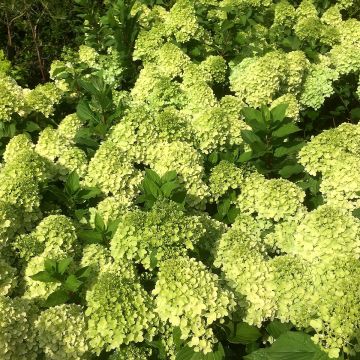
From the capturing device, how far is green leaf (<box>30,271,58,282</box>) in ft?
6.94

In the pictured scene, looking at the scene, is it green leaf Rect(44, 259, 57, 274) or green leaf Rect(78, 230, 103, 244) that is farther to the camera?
green leaf Rect(78, 230, 103, 244)

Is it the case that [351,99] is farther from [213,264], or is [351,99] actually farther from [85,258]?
[85,258]

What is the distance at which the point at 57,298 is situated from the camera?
83.2 inches

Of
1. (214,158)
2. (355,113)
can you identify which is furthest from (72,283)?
(355,113)

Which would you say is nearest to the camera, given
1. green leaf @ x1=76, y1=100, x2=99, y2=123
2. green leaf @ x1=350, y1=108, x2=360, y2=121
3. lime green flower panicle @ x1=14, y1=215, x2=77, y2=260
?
lime green flower panicle @ x1=14, y1=215, x2=77, y2=260

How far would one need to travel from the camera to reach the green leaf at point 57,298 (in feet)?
6.90

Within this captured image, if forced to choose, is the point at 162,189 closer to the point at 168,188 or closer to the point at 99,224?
the point at 168,188

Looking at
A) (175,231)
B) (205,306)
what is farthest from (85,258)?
(205,306)

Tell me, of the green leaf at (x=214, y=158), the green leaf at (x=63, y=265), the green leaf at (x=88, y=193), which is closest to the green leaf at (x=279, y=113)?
the green leaf at (x=214, y=158)

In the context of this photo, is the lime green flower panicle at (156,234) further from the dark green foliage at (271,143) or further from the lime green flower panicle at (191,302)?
the dark green foliage at (271,143)

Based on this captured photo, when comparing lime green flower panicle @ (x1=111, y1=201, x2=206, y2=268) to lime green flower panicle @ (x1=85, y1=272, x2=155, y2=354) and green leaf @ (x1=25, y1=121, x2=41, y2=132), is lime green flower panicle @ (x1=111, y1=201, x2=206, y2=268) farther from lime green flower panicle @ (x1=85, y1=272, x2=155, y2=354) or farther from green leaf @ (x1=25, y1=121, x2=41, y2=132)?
green leaf @ (x1=25, y1=121, x2=41, y2=132)

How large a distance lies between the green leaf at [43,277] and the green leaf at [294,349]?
3.52 ft

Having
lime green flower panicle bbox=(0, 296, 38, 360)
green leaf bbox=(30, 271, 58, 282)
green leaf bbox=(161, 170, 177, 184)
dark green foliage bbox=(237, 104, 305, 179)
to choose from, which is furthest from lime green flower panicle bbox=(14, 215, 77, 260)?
dark green foliage bbox=(237, 104, 305, 179)

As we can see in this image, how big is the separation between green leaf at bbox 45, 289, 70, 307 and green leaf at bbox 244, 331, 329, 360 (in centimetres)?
99
